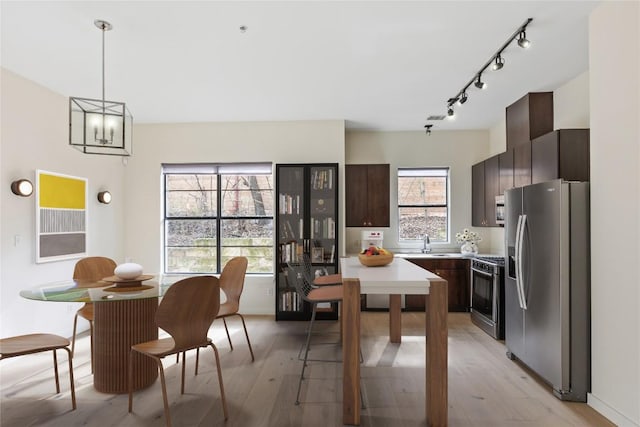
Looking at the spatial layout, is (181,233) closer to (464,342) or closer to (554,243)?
(464,342)

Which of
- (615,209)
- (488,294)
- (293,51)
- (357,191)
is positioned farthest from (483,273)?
(293,51)

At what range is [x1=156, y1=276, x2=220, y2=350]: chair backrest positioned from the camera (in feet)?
7.52

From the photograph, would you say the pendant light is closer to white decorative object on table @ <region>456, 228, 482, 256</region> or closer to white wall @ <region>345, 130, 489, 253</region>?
white wall @ <region>345, 130, 489, 253</region>

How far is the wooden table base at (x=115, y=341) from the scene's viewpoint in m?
2.84

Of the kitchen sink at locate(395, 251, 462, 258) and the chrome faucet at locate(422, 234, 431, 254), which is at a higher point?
the chrome faucet at locate(422, 234, 431, 254)

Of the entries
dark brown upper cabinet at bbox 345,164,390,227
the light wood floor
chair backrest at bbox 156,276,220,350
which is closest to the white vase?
dark brown upper cabinet at bbox 345,164,390,227

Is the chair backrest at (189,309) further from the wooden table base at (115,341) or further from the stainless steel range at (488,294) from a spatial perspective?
the stainless steel range at (488,294)

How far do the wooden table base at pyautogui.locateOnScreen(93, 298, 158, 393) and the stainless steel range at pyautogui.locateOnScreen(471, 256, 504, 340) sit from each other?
362cm

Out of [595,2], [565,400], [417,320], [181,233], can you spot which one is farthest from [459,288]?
[181,233]

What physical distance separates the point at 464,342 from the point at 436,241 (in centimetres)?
208

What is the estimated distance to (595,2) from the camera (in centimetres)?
244

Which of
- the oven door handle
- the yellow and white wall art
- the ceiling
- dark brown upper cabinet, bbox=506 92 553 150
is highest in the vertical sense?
the ceiling

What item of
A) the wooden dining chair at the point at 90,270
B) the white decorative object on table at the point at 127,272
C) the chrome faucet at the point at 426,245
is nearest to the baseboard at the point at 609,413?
the chrome faucet at the point at 426,245

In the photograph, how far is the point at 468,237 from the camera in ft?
18.1
